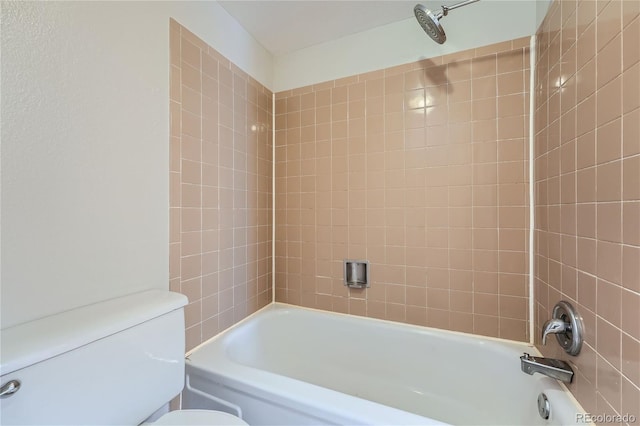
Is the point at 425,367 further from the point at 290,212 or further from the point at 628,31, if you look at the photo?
the point at 628,31

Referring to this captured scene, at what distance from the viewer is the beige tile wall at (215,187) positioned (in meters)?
1.24

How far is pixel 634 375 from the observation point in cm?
65

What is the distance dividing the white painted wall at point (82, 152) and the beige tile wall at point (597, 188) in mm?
1551

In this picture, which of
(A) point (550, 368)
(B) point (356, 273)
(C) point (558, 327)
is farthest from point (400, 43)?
(A) point (550, 368)

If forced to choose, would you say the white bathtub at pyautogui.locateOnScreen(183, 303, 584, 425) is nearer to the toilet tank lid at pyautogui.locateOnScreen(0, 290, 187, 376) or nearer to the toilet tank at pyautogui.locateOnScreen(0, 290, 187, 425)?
the toilet tank at pyautogui.locateOnScreen(0, 290, 187, 425)

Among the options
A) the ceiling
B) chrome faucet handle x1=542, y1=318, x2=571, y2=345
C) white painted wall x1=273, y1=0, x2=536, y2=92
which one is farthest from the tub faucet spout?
the ceiling

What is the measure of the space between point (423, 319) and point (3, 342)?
1695 mm

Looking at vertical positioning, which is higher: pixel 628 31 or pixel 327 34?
pixel 327 34

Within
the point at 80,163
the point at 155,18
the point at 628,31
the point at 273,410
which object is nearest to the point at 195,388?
the point at 273,410

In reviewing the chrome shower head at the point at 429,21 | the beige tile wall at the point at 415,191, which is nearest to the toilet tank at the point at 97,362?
the beige tile wall at the point at 415,191

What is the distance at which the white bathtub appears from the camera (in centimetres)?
98

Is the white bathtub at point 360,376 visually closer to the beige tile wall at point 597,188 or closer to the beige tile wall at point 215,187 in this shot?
the beige tile wall at point 215,187

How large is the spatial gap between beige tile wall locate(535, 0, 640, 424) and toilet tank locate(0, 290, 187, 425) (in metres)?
1.37

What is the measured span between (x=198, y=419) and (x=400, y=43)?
208 centimetres
